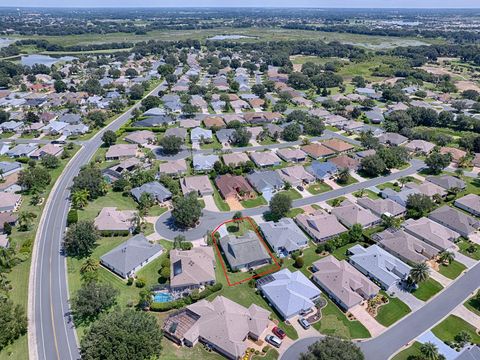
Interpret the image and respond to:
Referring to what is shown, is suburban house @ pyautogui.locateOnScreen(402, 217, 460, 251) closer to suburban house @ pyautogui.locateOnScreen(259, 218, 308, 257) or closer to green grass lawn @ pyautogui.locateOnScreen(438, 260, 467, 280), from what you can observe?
green grass lawn @ pyautogui.locateOnScreen(438, 260, 467, 280)

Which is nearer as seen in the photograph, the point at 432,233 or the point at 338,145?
the point at 432,233

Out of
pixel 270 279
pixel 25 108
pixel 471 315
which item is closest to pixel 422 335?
pixel 471 315

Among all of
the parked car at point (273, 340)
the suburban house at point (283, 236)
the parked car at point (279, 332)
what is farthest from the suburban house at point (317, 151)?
the parked car at point (273, 340)

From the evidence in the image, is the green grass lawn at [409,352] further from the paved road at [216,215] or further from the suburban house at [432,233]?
the paved road at [216,215]

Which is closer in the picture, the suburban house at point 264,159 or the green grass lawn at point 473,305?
the green grass lawn at point 473,305

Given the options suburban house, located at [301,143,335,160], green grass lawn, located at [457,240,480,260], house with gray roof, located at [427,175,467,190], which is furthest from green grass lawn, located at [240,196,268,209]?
house with gray roof, located at [427,175,467,190]

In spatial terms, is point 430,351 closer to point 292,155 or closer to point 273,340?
point 273,340

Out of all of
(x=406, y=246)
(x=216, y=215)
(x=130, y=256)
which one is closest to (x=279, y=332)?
(x=130, y=256)
